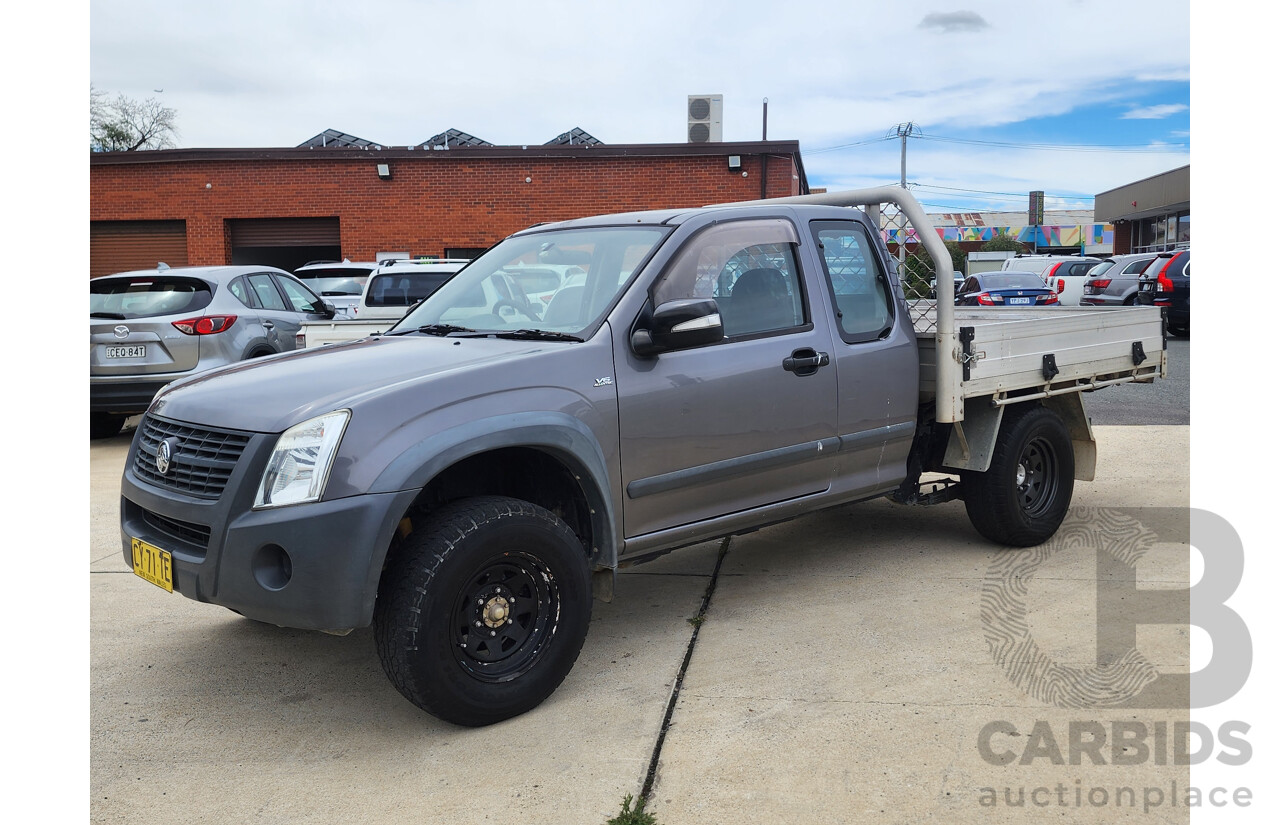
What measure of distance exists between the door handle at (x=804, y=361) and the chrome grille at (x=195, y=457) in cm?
229

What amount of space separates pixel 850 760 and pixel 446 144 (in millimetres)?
22862

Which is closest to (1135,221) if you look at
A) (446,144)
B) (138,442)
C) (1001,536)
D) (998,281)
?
(998,281)

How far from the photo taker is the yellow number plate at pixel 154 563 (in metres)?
3.63

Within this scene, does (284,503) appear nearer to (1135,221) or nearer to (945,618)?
(945,618)

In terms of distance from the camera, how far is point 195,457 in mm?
3627

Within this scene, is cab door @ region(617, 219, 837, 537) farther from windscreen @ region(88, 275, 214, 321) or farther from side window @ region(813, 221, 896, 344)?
windscreen @ region(88, 275, 214, 321)

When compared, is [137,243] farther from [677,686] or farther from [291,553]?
[677,686]

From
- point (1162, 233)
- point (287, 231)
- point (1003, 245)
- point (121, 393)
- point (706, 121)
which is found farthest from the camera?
point (1003, 245)

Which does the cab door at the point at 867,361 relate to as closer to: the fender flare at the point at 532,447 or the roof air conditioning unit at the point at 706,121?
the fender flare at the point at 532,447

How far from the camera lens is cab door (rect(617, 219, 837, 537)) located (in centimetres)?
417

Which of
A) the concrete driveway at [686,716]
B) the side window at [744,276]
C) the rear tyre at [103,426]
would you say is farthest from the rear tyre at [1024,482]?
the rear tyre at [103,426]

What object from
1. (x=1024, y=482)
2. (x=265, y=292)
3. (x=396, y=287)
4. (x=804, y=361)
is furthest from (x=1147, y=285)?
(x=804, y=361)

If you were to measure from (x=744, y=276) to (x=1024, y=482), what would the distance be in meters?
2.20

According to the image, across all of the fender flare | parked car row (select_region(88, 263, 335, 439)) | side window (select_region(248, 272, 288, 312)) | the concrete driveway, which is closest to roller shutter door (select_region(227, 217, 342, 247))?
side window (select_region(248, 272, 288, 312))
